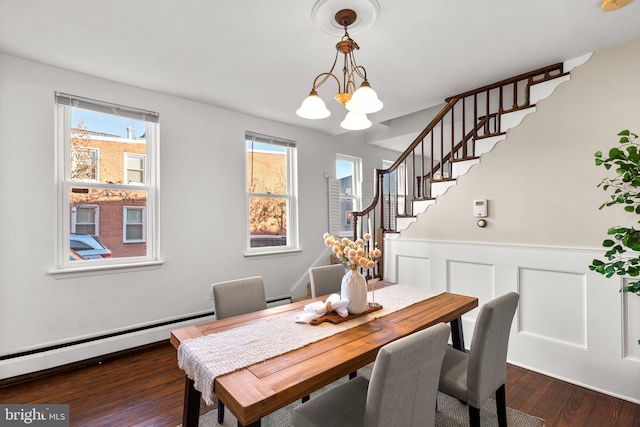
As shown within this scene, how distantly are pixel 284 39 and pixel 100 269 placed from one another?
2488mm

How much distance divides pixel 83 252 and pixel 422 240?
3.26 meters

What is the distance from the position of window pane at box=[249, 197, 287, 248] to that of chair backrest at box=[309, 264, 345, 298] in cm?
157

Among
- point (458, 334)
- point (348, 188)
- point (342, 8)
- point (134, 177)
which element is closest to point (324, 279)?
point (458, 334)

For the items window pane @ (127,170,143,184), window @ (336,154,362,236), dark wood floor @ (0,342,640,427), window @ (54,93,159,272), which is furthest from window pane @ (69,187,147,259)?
window @ (336,154,362,236)

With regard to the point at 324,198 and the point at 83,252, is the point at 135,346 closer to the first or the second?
the point at 83,252

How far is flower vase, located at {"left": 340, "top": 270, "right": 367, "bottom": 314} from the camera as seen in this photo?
1800 millimetres

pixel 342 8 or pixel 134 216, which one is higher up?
pixel 342 8

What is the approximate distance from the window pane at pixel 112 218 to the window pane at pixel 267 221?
1215 mm

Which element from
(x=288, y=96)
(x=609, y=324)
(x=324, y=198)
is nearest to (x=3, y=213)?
(x=288, y=96)

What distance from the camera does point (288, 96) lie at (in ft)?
Result: 10.5

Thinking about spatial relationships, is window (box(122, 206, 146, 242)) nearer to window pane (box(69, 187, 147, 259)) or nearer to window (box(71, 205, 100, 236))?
window pane (box(69, 187, 147, 259))

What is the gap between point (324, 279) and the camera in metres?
2.54

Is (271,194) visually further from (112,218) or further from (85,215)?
(85,215)

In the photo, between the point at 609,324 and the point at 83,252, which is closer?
the point at 609,324
